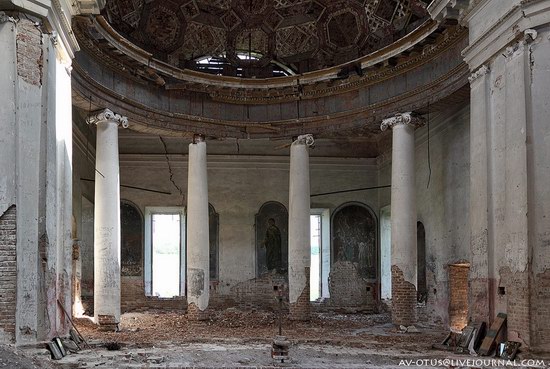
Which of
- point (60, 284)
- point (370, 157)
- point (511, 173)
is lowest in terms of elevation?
point (60, 284)

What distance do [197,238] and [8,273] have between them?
9087 millimetres

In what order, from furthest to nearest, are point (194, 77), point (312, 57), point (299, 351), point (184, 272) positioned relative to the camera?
point (184, 272)
point (312, 57)
point (194, 77)
point (299, 351)

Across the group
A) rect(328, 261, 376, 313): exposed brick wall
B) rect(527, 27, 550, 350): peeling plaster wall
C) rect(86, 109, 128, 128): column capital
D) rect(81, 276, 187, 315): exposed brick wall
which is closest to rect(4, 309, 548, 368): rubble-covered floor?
rect(527, 27, 550, 350): peeling plaster wall

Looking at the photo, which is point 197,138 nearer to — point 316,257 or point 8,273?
point 316,257

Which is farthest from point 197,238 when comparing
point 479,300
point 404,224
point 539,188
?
point 539,188

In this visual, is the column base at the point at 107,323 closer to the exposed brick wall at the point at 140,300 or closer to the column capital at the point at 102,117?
the column capital at the point at 102,117

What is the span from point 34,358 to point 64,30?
17.7 feet

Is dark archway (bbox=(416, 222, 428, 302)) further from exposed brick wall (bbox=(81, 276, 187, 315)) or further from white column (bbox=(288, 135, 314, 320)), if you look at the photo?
exposed brick wall (bbox=(81, 276, 187, 315))

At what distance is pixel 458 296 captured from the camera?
1672 centimetres

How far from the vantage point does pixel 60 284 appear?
11.0 metres

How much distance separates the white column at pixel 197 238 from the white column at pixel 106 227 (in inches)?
113

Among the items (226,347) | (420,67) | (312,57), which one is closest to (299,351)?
(226,347)

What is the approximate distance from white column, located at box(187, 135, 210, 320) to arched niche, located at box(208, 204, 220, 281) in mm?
4275

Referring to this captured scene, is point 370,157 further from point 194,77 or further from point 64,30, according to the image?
point 64,30
